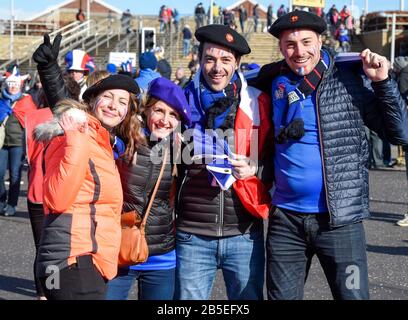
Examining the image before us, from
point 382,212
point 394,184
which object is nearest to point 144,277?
point 382,212

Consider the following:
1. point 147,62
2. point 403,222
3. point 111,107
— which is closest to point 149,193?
point 111,107

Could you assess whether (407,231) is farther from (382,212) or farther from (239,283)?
(239,283)

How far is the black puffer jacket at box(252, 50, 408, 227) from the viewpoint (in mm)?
3770

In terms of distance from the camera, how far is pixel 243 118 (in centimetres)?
399

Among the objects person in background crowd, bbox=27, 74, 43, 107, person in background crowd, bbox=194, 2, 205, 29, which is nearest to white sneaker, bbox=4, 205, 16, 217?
person in background crowd, bbox=27, 74, 43, 107

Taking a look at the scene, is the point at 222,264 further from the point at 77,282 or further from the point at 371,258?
the point at 371,258

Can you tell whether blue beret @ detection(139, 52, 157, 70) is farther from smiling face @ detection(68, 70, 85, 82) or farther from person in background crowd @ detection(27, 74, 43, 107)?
smiling face @ detection(68, 70, 85, 82)

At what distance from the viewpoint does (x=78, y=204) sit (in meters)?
3.43

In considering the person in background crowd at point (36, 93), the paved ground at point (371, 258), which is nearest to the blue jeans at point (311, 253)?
the person in background crowd at point (36, 93)

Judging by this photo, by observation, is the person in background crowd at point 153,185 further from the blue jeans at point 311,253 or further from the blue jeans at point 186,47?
the blue jeans at point 186,47

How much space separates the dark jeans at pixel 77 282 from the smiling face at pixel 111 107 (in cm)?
75

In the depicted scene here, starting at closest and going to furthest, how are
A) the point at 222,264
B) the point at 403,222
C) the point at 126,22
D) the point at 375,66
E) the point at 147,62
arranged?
the point at 375,66 → the point at 222,264 → the point at 147,62 → the point at 403,222 → the point at 126,22

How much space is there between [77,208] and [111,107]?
0.68 metres

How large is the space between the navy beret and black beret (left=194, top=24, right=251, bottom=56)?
0.30 meters
